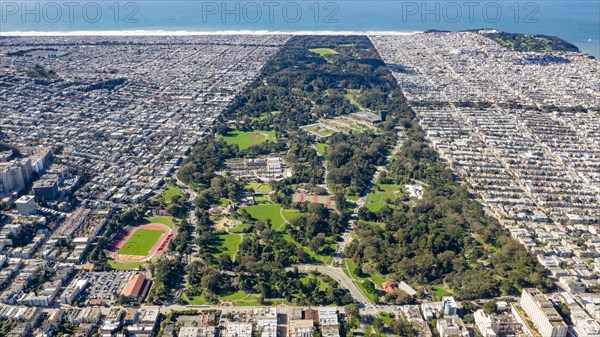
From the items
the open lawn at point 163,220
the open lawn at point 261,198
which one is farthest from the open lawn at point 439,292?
the open lawn at point 163,220

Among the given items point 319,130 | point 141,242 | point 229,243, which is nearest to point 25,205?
point 141,242

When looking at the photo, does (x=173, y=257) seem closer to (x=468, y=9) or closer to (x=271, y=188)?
(x=271, y=188)

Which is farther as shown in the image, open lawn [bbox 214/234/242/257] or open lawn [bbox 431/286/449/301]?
open lawn [bbox 214/234/242/257]

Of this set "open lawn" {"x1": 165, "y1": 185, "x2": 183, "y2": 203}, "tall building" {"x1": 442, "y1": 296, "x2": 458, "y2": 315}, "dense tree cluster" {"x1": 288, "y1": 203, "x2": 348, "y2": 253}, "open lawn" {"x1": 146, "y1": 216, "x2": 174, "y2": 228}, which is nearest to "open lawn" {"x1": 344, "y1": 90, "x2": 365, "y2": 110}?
"open lawn" {"x1": 165, "y1": 185, "x2": 183, "y2": 203}

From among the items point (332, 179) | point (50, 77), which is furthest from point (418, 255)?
point (50, 77)

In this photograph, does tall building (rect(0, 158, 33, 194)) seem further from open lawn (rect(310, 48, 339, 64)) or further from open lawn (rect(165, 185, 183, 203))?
open lawn (rect(310, 48, 339, 64))
